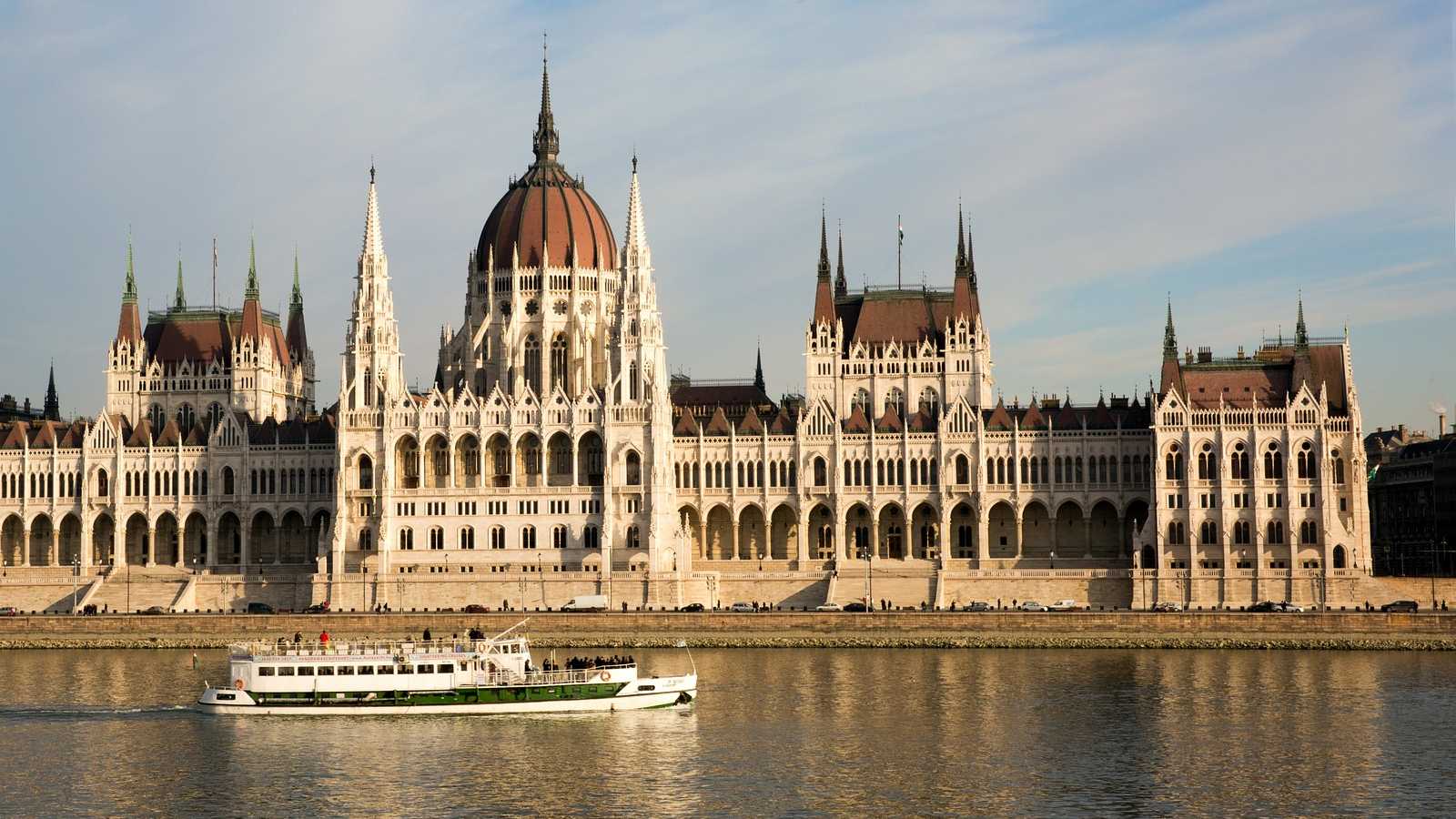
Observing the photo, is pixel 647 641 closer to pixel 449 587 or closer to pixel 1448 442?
pixel 449 587

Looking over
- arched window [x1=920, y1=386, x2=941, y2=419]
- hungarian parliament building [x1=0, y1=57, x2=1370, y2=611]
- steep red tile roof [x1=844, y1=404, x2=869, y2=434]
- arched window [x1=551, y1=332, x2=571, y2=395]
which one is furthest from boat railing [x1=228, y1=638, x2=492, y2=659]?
arched window [x1=920, y1=386, x2=941, y2=419]

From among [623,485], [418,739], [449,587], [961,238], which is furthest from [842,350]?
[418,739]

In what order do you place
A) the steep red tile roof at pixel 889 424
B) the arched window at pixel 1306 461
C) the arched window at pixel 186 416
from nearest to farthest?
the arched window at pixel 1306 461 < the steep red tile roof at pixel 889 424 < the arched window at pixel 186 416

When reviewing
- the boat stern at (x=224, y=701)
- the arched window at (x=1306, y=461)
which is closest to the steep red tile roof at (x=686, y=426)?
the arched window at (x=1306, y=461)

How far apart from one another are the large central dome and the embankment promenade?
130ft

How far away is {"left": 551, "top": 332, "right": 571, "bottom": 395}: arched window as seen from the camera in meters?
164

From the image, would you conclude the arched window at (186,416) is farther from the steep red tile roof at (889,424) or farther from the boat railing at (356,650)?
the boat railing at (356,650)

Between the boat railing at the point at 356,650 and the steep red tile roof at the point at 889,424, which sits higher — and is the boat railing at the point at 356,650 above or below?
below

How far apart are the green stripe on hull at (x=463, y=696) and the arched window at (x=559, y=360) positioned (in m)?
71.5

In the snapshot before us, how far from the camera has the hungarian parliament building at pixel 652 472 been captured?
474 feet

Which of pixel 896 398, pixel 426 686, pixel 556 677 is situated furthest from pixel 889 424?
pixel 426 686

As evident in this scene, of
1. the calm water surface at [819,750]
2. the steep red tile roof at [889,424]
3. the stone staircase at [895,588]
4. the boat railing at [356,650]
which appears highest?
the steep red tile roof at [889,424]

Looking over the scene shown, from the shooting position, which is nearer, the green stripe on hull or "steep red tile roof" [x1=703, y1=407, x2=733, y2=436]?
the green stripe on hull

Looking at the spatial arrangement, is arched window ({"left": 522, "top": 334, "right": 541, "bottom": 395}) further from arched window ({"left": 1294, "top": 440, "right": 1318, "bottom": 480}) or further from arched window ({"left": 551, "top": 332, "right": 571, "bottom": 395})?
arched window ({"left": 1294, "top": 440, "right": 1318, "bottom": 480})
